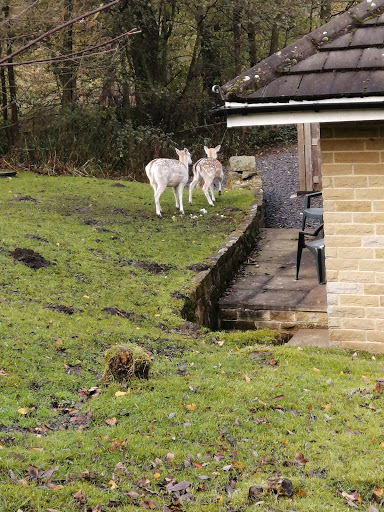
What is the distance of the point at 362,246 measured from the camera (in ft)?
25.5

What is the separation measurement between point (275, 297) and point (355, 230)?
128 inches

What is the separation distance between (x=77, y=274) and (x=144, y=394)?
4254mm

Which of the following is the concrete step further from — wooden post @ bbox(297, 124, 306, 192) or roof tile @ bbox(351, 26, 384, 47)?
wooden post @ bbox(297, 124, 306, 192)

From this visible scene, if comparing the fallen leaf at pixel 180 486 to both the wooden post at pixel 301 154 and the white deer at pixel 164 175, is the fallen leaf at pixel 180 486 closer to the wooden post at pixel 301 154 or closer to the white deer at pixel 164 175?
the white deer at pixel 164 175

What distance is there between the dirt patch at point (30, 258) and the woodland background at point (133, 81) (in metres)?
8.83

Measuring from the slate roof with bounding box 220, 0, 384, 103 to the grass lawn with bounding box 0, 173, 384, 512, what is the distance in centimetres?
262

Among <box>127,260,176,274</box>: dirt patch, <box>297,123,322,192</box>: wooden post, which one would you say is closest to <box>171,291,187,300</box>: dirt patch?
<box>127,260,176,274</box>: dirt patch

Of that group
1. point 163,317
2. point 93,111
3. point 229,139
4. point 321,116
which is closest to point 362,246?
point 321,116

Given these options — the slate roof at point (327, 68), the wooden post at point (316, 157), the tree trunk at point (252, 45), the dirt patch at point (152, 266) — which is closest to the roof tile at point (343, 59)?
the slate roof at point (327, 68)

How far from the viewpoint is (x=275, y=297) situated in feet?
35.6

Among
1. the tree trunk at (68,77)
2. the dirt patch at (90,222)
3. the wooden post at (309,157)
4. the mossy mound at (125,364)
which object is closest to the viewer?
the mossy mound at (125,364)

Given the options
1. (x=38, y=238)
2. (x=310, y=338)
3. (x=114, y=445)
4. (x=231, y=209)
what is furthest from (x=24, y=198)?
(x=114, y=445)

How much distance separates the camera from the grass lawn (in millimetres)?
4578

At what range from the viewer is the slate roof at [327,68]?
668cm
